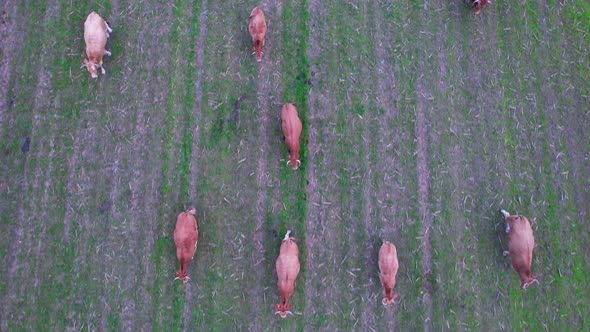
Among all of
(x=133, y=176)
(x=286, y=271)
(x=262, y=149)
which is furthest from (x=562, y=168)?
(x=133, y=176)

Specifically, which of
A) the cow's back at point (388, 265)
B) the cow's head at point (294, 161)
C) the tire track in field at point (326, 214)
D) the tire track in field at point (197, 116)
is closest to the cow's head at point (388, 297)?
the cow's back at point (388, 265)

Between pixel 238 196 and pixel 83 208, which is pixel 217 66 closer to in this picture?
pixel 238 196

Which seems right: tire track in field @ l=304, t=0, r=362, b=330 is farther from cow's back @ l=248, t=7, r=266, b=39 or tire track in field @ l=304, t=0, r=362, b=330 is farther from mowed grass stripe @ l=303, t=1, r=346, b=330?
cow's back @ l=248, t=7, r=266, b=39

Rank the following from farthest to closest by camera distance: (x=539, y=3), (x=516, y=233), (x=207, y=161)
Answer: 1. (x=539, y=3)
2. (x=207, y=161)
3. (x=516, y=233)

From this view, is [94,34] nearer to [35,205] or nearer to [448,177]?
[35,205]

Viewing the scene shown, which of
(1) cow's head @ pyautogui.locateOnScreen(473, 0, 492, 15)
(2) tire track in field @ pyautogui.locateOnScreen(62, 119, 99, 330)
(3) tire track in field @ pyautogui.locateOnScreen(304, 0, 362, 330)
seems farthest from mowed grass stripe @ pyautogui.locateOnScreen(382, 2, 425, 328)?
(2) tire track in field @ pyautogui.locateOnScreen(62, 119, 99, 330)

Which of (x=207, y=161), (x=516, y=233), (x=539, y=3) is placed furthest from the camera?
(x=539, y=3)

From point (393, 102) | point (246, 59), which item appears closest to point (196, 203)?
point (246, 59)

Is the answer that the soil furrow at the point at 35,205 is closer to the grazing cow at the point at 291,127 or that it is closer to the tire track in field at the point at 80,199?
the tire track in field at the point at 80,199
